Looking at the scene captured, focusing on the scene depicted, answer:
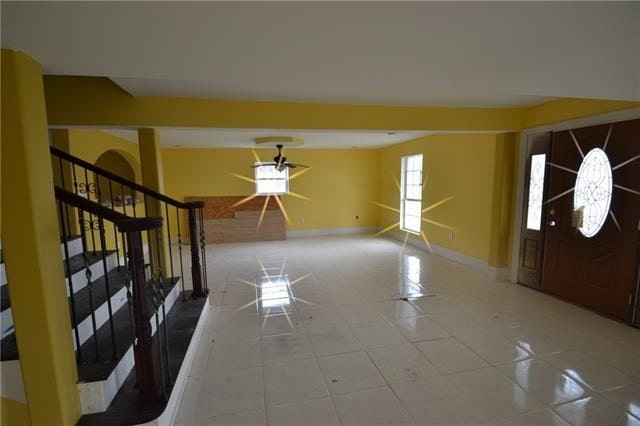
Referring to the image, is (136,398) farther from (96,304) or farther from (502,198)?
(502,198)

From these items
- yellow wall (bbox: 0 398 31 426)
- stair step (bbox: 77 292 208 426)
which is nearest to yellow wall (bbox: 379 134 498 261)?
stair step (bbox: 77 292 208 426)

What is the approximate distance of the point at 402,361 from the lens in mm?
2287

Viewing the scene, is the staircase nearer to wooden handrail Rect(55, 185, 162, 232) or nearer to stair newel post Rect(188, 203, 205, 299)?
wooden handrail Rect(55, 185, 162, 232)

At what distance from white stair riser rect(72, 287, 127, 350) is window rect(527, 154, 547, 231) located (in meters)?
4.50

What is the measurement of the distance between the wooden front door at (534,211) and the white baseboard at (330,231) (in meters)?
4.36

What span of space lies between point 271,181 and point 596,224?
6.03 meters

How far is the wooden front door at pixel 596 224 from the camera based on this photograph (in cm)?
273

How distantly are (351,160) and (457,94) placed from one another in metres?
4.78

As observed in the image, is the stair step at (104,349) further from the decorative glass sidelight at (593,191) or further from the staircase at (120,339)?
the decorative glass sidelight at (593,191)

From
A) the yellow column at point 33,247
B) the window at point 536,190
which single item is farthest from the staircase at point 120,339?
the window at point 536,190

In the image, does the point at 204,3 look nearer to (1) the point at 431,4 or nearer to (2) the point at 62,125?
(1) the point at 431,4

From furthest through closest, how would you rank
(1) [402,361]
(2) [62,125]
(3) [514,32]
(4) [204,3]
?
1. (2) [62,125]
2. (1) [402,361]
3. (3) [514,32]
4. (4) [204,3]

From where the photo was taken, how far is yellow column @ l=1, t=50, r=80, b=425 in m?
1.21

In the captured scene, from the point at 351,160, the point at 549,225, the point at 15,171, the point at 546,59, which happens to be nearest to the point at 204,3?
the point at 15,171
